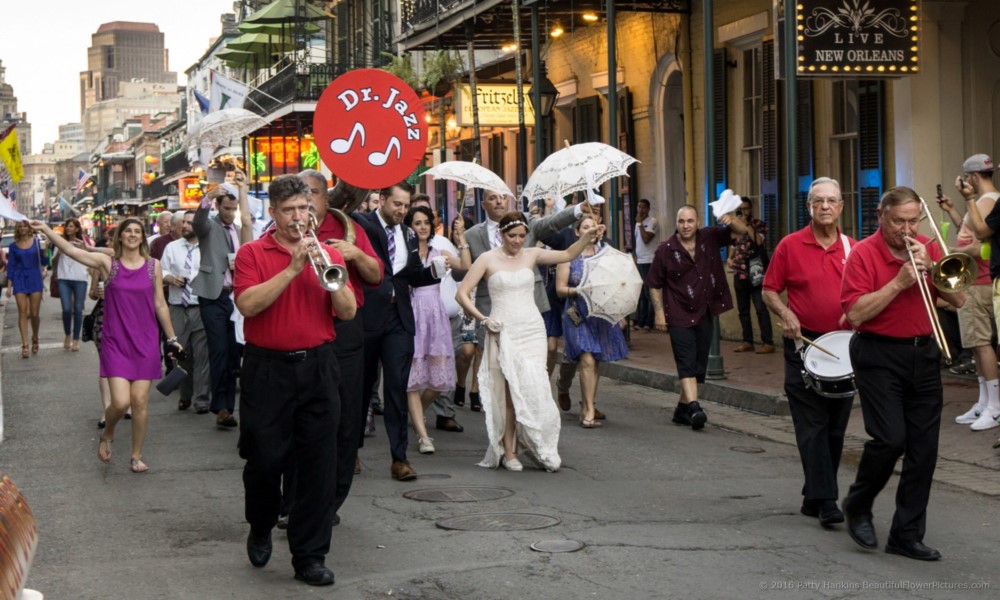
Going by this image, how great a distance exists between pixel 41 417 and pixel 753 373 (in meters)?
6.77

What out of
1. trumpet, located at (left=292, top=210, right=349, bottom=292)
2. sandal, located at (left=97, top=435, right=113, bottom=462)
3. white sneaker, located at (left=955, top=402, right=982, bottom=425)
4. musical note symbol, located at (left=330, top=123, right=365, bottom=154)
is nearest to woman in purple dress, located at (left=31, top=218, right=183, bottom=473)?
sandal, located at (left=97, top=435, right=113, bottom=462)

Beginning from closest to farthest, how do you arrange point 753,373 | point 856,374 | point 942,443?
point 856,374 < point 942,443 < point 753,373

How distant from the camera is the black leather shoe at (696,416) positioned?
1122cm

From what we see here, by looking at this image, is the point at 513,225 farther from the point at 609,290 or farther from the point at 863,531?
the point at 863,531

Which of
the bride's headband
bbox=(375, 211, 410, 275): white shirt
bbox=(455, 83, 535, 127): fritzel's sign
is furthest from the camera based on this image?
bbox=(455, 83, 535, 127): fritzel's sign

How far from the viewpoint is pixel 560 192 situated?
11.4 m

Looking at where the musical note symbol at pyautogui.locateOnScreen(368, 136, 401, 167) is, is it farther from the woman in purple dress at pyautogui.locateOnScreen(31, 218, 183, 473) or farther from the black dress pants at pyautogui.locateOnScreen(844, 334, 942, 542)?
the black dress pants at pyautogui.locateOnScreen(844, 334, 942, 542)

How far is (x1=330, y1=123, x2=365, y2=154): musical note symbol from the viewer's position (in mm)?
8172

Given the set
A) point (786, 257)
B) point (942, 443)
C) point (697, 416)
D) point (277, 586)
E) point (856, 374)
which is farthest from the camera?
point (697, 416)

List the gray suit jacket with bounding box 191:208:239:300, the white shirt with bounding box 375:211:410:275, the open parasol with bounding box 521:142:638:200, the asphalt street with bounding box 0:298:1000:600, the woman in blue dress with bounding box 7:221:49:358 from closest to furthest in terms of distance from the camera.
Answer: the asphalt street with bounding box 0:298:1000:600 < the white shirt with bounding box 375:211:410:275 < the open parasol with bounding box 521:142:638:200 < the gray suit jacket with bounding box 191:208:239:300 < the woman in blue dress with bounding box 7:221:49:358

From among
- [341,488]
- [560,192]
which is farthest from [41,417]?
[341,488]

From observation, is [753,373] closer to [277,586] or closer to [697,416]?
[697,416]

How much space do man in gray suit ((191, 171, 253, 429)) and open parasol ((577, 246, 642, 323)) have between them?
2.95 metres

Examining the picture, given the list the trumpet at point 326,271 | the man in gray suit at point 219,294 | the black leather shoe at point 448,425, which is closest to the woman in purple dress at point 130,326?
the man in gray suit at point 219,294
